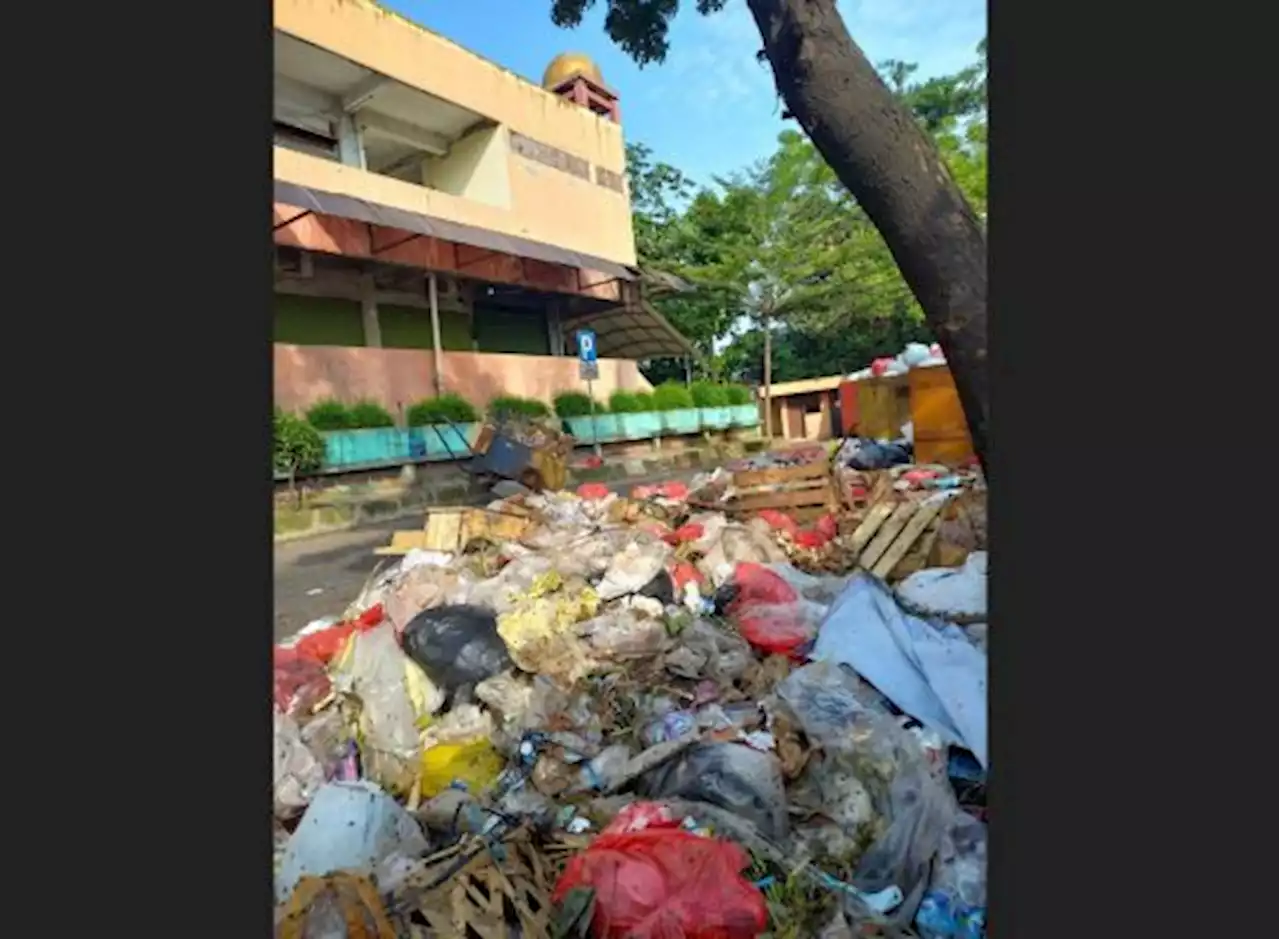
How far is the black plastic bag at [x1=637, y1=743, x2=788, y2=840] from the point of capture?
8.00 feet

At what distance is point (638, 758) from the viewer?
2.83m

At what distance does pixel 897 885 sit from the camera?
220 cm

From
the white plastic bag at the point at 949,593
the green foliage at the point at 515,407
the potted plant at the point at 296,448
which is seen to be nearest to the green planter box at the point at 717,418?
the green foliage at the point at 515,407

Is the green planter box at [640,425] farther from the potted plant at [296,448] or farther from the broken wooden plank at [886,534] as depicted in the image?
the broken wooden plank at [886,534]

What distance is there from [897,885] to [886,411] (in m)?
9.84

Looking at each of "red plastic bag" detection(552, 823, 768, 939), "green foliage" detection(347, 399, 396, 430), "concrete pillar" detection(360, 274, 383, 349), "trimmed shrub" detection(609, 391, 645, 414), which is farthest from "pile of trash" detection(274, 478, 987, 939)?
"trimmed shrub" detection(609, 391, 645, 414)

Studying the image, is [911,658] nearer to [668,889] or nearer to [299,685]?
[668,889]

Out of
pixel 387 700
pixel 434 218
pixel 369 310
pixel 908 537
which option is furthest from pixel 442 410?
pixel 387 700

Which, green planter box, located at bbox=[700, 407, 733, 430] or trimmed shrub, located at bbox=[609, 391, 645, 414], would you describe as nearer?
trimmed shrub, located at bbox=[609, 391, 645, 414]

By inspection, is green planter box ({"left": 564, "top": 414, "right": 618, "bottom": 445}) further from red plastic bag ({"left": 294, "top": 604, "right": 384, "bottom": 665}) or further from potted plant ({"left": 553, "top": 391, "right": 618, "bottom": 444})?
red plastic bag ({"left": 294, "top": 604, "right": 384, "bottom": 665})

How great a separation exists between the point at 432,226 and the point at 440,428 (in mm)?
3611

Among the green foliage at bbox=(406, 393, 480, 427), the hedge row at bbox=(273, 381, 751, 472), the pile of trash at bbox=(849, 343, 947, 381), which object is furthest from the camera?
the green foliage at bbox=(406, 393, 480, 427)

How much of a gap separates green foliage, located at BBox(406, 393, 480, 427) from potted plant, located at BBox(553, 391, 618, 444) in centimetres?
226
